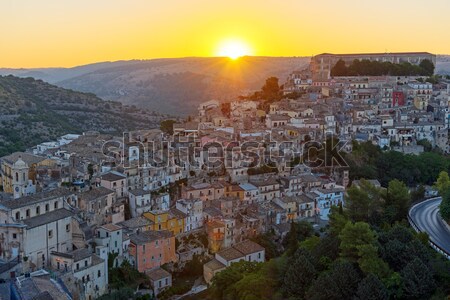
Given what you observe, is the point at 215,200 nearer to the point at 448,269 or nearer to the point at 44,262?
the point at 44,262

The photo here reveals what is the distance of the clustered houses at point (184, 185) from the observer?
22945 millimetres

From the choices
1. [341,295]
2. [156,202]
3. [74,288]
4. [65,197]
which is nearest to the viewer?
[341,295]

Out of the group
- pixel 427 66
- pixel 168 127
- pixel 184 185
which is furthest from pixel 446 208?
pixel 427 66

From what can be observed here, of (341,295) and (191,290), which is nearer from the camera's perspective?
(341,295)

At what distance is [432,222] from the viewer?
2233cm

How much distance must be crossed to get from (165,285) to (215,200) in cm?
638

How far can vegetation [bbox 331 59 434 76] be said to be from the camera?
178ft

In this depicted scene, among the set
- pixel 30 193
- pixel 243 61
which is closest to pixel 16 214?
pixel 30 193

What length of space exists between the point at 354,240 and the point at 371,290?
2.08m

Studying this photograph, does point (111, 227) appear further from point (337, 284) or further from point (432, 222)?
point (432, 222)

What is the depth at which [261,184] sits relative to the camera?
31672 mm

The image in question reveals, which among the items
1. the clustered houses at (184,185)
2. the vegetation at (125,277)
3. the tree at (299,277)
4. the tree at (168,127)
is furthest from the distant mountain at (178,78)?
the tree at (299,277)

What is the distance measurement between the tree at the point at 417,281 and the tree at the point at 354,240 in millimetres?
1534

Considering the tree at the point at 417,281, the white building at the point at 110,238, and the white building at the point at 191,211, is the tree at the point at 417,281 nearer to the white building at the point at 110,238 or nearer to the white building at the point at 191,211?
the white building at the point at 110,238
